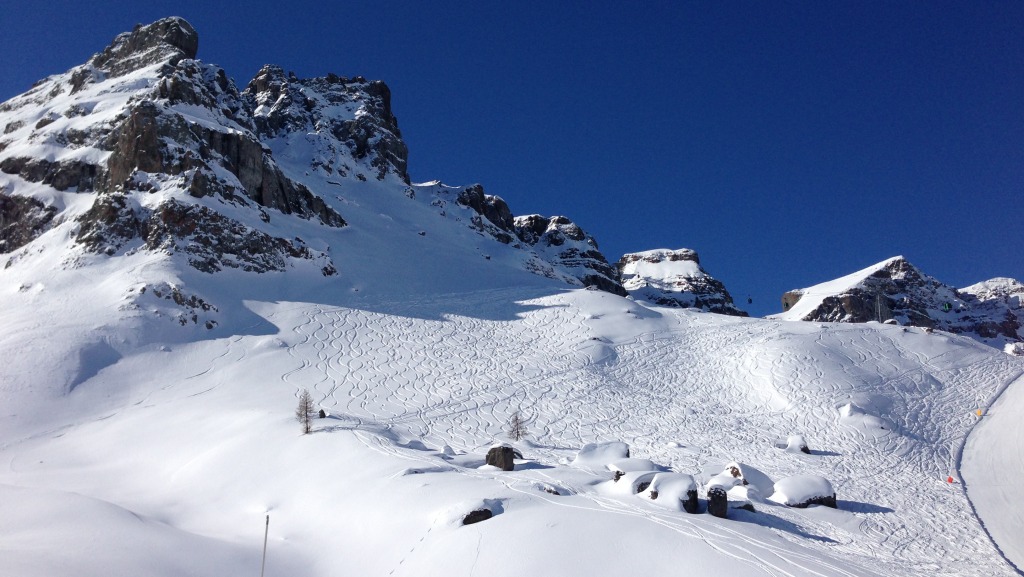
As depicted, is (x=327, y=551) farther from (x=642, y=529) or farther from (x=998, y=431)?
(x=998, y=431)

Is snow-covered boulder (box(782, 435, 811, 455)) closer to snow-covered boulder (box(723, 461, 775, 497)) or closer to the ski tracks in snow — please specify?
the ski tracks in snow

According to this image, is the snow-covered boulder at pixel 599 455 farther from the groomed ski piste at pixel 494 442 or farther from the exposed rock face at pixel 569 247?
the exposed rock face at pixel 569 247

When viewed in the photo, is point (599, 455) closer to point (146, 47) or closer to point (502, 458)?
point (502, 458)

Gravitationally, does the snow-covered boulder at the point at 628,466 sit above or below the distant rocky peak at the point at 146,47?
below

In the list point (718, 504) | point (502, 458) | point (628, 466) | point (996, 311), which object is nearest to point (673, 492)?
point (718, 504)

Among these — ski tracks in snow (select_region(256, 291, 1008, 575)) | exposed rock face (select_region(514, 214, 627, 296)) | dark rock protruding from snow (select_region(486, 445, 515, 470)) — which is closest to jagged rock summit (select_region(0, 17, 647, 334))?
ski tracks in snow (select_region(256, 291, 1008, 575))

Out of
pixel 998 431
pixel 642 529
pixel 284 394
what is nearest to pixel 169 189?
pixel 284 394

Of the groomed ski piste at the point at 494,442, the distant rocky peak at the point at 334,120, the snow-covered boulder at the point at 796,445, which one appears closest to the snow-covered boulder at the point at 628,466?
the groomed ski piste at the point at 494,442

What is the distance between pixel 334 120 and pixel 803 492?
8576cm

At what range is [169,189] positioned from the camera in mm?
43062

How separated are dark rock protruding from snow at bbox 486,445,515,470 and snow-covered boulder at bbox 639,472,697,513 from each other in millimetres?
4082

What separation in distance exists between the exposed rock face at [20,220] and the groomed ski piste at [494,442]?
57.8ft

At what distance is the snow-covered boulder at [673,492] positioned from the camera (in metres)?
15.1

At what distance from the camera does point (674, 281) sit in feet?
398
